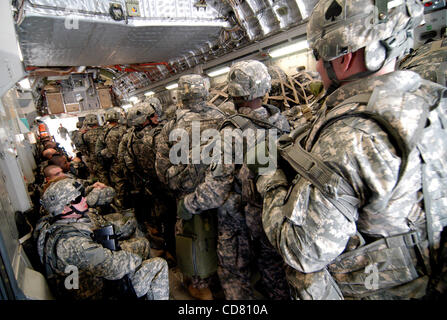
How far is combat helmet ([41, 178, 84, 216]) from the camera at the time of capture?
6.69 ft

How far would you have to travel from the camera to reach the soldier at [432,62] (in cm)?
194

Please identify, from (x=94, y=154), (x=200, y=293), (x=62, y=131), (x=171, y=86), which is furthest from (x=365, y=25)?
(x=62, y=131)

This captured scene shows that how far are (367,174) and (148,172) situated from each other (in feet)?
15.2

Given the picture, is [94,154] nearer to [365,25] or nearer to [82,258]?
[82,258]

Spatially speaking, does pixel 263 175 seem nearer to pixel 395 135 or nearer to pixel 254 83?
pixel 395 135

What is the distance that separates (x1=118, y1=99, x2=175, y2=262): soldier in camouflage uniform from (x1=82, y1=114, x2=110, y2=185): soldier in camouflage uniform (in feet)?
7.76

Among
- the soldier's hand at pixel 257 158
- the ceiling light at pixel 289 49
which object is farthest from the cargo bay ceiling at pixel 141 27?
the soldier's hand at pixel 257 158

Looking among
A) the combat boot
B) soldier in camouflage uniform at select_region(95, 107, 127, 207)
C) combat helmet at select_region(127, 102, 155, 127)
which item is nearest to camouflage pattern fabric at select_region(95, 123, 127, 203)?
soldier in camouflage uniform at select_region(95, 107, 127, 207)

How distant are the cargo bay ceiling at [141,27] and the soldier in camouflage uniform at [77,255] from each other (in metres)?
2.42

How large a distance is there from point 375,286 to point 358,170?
642mm

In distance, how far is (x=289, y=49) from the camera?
4.91 m

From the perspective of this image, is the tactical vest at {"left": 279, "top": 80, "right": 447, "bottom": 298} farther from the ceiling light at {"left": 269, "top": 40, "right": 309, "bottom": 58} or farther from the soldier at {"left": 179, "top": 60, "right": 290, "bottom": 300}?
the ceiling light at {"left": 269, "top": 40, "right": 309, "bottom": 58}

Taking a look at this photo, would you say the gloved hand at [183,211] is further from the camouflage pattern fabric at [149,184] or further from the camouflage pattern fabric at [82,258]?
the camouflage pattern fabric at [149,184]

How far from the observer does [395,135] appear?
37.3 inches
